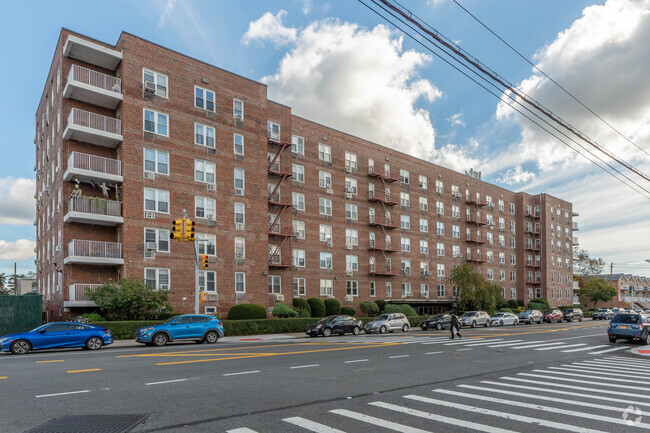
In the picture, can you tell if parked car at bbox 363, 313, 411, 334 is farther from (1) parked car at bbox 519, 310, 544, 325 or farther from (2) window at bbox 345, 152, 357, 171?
(1) parked car at bbox 519, 310, 544, 325

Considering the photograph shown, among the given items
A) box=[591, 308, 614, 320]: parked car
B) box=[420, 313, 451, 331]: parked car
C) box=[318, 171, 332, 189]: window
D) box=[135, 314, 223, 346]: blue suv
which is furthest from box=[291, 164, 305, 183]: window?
box=[591, 308, 614, 320]: parked car

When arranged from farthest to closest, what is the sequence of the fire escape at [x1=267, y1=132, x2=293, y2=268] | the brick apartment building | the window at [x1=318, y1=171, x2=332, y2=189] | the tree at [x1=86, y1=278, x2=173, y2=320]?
the window at [x1=318, y1=171, x2=332, y2=189] → the fire escape at [x1=267, y1=132, x2=293, y2=268] → the brick apartment building → the tree at [x1=86, y1=278, x2=173, y2=320]

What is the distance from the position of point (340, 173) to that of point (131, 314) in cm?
2656

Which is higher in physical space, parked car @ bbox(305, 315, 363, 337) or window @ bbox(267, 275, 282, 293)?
window @ bbox(267, 275, 282, 293)

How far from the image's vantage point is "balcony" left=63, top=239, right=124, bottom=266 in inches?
1159

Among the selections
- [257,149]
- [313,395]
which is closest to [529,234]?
[257,149]

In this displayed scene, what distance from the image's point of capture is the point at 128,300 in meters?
27.7

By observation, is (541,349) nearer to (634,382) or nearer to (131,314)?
(634,382)

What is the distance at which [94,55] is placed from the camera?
32562 mm

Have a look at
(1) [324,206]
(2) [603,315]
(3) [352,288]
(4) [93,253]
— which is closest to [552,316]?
(2) [603,315]

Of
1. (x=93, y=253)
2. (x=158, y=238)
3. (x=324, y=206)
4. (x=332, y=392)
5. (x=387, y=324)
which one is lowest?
(x=387, y=324)

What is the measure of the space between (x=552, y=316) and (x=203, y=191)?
4281 cm

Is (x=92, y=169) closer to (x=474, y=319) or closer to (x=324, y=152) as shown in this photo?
(x=324, y=152)

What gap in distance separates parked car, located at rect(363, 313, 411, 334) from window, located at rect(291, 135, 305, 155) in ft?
58.6
